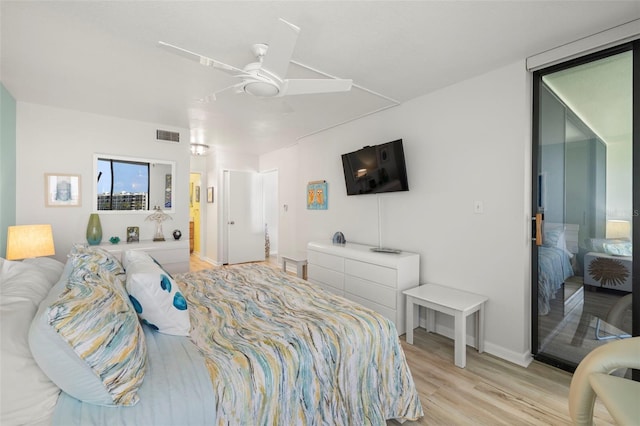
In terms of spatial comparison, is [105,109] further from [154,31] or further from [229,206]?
[229,206]

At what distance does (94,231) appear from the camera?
3467 mm

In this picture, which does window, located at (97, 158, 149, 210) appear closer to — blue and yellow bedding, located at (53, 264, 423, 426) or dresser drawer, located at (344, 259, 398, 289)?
blue and yellow bedding, located at (53, 264, 423, 426)

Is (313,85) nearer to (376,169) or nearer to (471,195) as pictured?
(376,169)

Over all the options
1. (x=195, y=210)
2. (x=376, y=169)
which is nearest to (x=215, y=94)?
(x=376, y=169)

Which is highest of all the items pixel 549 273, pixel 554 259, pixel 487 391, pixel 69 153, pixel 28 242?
pixel 69 153

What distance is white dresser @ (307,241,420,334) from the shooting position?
287 cm

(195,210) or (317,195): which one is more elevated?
(317,195)

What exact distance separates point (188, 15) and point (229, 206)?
4578 mm

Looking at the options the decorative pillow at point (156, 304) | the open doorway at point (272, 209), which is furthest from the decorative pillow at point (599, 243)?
the open doorway at point (272, 209)

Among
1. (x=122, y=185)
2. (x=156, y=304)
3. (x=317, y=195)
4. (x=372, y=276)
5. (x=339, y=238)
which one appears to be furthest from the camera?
(x=317, y=195)

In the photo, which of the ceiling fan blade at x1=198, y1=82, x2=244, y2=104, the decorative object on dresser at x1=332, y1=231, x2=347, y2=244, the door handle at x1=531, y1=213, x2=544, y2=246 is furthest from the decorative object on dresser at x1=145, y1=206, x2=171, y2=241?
the door handle at x1=531, y1=213, x2=544, y2=246

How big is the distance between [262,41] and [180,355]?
209 cm

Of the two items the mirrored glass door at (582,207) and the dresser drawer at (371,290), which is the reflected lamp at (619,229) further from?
the dresser drawer at (371,290)

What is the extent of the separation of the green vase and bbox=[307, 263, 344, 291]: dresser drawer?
271 centimetres
